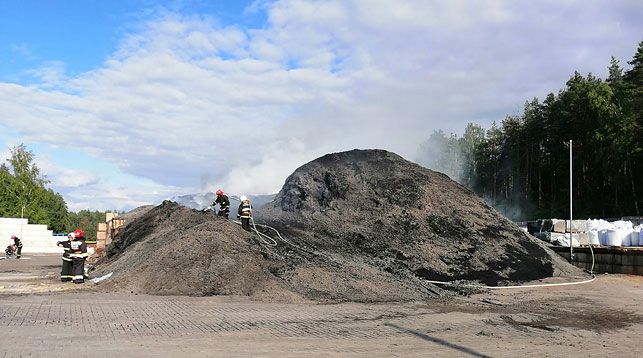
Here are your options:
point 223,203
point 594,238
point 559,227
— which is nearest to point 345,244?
point 223,203

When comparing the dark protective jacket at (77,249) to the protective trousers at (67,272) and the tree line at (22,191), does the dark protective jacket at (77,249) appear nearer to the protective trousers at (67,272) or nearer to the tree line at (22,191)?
the protective trousers at (67,272)

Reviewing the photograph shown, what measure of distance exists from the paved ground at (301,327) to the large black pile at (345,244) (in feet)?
3.54

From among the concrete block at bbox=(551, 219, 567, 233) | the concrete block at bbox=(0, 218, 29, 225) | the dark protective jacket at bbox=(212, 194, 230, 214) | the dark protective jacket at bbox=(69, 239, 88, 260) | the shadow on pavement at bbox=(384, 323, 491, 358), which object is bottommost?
the shadow on pavement at bbox=(384, 323, 491, 358)

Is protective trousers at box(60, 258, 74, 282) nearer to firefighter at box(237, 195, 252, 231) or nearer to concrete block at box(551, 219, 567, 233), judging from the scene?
firefighter at box(237, 195, 252, 231)

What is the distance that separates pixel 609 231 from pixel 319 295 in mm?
17691

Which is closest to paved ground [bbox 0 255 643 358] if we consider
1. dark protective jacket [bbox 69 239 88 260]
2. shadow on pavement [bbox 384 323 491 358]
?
shadow on pavement [bbox 384 323 491 358]

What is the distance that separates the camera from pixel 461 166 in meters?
74.2

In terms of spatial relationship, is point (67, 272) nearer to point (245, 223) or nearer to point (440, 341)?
point (245, 223)

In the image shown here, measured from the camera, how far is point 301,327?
31.7 ft

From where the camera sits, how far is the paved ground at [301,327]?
7.71 meters

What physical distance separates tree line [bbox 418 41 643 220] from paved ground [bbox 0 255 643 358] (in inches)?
1558

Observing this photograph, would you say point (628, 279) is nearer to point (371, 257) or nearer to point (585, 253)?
point (585, 253)

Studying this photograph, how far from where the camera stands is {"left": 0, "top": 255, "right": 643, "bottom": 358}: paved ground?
25.3 feet

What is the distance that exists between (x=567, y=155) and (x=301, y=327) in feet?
175
